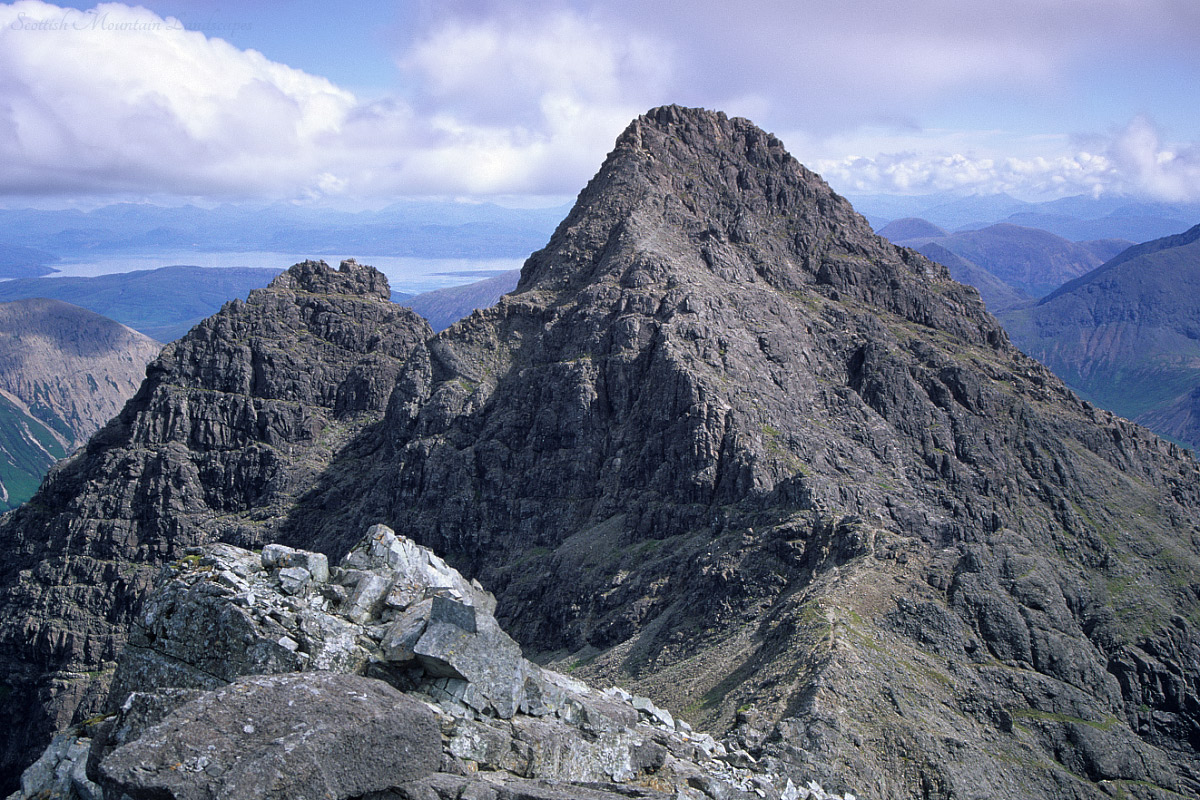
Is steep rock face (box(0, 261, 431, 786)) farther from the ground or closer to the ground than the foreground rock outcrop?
closer to the ground

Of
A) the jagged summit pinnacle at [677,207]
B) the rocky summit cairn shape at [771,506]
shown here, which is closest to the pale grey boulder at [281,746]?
the rocky summit cairn shape at [771,506]

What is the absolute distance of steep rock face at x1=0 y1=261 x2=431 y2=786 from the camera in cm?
16700

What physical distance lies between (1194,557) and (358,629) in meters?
147

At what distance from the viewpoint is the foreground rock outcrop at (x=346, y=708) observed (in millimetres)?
27812

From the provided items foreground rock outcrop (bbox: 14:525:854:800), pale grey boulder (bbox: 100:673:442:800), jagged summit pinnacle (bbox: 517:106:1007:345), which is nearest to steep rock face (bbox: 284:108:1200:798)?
jagged summit pinnacle (bbox: 517:106:1007:345)

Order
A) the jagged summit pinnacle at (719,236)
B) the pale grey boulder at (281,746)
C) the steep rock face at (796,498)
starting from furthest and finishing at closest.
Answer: the jagged summit pinnacle at (719,236), the steep rock face at (796,498), the pale grey boulder at (281,746)

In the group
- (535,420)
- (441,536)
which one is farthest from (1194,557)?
(441,536)

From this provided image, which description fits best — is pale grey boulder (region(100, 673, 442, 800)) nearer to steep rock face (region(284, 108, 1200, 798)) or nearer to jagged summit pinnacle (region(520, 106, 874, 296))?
steep rock face (region(284, 108, 1200, 798))

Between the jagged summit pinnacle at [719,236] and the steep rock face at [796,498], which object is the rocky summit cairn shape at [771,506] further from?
the jagged summit pinnacle at [719,236]

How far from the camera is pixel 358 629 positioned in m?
37.4

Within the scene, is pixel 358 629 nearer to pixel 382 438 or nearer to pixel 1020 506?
pixel 1020 506

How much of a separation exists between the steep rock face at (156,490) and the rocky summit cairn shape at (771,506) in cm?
111

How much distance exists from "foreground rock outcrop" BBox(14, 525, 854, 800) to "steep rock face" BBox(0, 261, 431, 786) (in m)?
141

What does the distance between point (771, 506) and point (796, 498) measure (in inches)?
163
